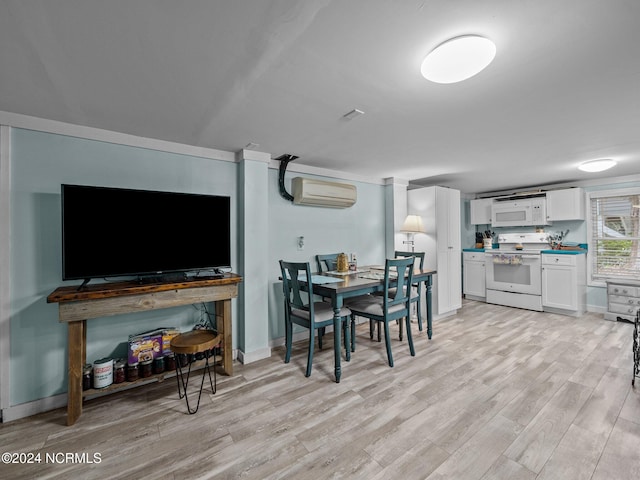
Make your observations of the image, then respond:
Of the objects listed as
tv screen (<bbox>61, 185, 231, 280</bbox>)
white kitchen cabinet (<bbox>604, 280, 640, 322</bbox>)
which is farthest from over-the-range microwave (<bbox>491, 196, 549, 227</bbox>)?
tv screen (<bbox>61, 185, 231, 280</bbox>)

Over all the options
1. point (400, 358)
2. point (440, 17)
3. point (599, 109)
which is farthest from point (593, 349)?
point (440, 17)

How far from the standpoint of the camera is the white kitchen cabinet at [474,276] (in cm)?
535

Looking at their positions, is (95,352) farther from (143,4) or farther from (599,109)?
(599,109)

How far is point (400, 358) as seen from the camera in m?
2.93

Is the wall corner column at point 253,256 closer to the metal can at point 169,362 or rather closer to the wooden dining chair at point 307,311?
the wooden dining chair at point 307,311

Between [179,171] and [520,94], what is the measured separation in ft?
9.39

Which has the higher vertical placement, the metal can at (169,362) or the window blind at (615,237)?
the window blind at (615,237)

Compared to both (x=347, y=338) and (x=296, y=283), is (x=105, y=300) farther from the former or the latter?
(x=347, y=338)

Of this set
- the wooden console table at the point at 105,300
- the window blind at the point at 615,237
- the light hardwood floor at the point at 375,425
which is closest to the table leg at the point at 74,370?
the wooden console table at the point at 105,300

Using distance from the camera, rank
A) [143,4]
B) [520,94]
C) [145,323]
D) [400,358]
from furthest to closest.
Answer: [400,358] < [145,323] < [520,94] < [143,4]

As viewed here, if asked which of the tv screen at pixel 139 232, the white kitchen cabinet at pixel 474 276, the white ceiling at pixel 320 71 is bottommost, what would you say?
the white kitchen cabinet at pixel 474 276

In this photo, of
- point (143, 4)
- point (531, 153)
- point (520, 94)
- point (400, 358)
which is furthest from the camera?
point (531, 153)

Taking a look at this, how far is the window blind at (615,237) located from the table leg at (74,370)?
6723 mm

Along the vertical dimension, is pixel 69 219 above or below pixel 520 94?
below
